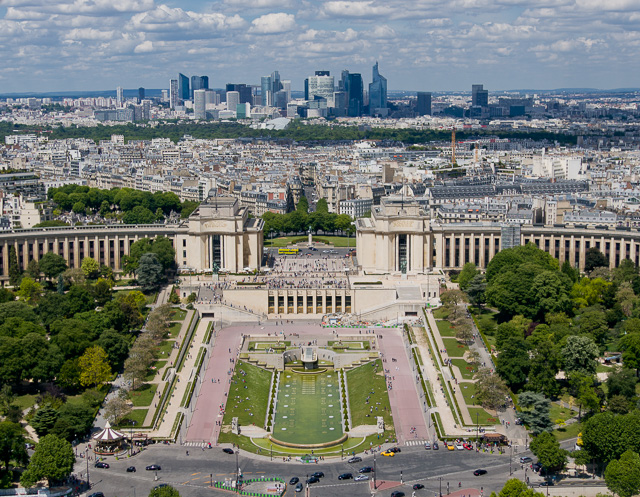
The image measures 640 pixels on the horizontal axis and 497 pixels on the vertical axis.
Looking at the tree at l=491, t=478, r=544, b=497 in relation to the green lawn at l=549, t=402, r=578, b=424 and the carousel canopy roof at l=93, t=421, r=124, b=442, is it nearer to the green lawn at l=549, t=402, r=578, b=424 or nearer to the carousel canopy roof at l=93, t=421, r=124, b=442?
the green lawn at l=549, t=402, r=578, b=424

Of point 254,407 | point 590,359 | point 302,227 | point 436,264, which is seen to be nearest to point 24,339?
point 254,407

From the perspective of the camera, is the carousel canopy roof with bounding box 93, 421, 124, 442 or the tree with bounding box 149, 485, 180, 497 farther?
the carousel canopy roof with bounding box 93, 421, 124, 442

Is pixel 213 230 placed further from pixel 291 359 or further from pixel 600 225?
pixel 600 225

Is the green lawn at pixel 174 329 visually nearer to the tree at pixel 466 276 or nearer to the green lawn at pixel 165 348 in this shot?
the green lawn at pixel 165 348

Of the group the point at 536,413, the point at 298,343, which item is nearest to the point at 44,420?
the point at 298,343

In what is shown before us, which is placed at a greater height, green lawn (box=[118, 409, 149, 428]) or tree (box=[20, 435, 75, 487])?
tree (box=[20, 435, 75, 487])

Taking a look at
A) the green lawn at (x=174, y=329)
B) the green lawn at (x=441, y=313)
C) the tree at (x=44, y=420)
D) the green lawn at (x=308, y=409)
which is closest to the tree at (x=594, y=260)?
the green lawn at (x=441, y=313)

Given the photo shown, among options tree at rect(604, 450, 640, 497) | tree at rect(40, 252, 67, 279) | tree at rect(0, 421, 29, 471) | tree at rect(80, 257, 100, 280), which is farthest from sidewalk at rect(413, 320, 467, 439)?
tree at rect(40, 252, 67, 279)
